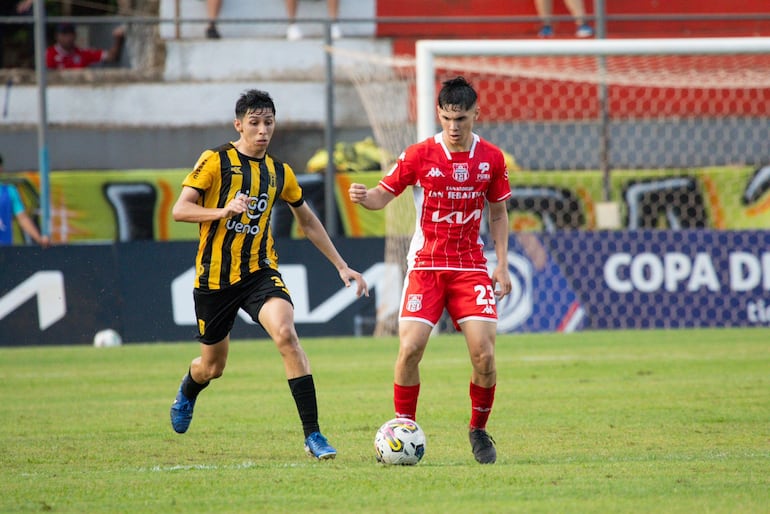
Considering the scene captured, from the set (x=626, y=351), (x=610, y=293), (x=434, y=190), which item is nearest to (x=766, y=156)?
(x=610, y=293)

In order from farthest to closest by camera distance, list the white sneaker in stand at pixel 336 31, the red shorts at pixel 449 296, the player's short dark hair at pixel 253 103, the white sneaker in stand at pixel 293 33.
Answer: the white sneaker in stand at pixel 336 31, the white sneaker in stand at pixel 293 33, the player's short dark hair at pixel 253 103, the red shorts at pixel 449 296

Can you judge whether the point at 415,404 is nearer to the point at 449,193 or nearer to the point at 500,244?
the point at 500,244

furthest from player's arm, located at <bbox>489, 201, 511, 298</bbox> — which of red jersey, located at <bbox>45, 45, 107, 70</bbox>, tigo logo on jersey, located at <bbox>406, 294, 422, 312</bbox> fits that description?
red jersey, located at <bbox>45, 45, 107, 70</bbox>

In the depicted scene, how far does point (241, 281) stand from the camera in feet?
24.0

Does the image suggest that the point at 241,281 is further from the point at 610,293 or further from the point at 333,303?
the point at 610,293

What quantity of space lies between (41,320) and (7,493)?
29.7 ft

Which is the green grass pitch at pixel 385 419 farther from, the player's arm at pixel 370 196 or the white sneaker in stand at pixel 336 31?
the white sneaker in stand at pixel 336 31

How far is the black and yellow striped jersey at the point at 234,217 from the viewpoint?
721cm

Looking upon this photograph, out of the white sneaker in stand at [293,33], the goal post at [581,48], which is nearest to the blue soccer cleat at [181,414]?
the goal post at [581,48]

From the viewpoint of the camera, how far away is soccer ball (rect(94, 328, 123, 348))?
14445 mm

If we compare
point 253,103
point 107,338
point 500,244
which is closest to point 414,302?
point 500,244

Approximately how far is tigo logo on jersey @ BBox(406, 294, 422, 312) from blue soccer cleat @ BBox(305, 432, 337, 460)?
0.87 meters

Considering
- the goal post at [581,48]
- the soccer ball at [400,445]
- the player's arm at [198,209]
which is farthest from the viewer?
the goal post at [581,48]

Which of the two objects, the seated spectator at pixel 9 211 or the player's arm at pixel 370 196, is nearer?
the player's arm at pixel 370 196
